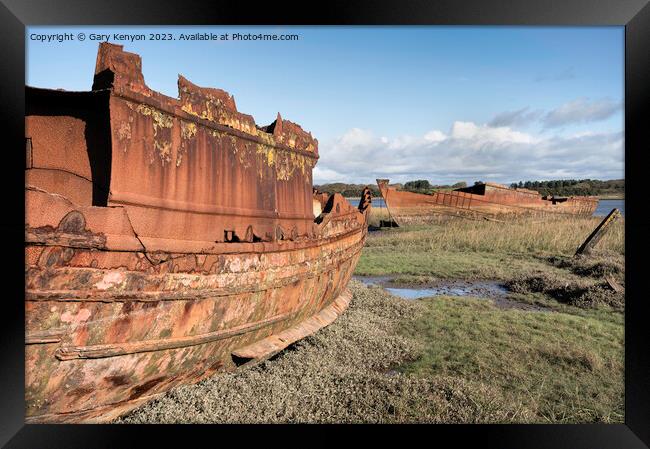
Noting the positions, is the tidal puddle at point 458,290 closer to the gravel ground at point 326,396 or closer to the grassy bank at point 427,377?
the grassy bank at point 427,377

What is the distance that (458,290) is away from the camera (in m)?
9.77

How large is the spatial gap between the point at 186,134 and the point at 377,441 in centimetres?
302

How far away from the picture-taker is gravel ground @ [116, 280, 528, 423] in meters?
3.77

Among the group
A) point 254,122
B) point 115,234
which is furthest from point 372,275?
point 115,234

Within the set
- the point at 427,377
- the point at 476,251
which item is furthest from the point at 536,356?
the point at 476,251

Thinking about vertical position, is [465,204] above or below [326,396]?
above

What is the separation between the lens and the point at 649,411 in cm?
339

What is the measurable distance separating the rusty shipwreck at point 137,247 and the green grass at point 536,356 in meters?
2.45

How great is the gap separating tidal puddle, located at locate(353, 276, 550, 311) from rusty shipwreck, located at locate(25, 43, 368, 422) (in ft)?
17.4

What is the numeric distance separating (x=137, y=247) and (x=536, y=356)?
4948 mm
